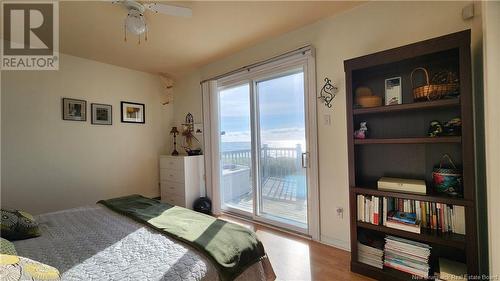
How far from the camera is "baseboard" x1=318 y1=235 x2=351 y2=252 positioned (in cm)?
213

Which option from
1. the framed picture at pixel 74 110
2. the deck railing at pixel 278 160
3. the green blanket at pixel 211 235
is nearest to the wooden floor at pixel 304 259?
the green blanket at pixel 211 235

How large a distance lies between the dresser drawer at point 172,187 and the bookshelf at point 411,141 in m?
2.43

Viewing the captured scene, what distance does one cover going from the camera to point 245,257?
4.19 feet

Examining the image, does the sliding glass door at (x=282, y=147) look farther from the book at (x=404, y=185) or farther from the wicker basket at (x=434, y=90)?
the wicker basket at (x=434, y=90)

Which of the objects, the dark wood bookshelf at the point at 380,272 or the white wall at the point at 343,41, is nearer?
the dark wood bookshelf at the point at 380,272

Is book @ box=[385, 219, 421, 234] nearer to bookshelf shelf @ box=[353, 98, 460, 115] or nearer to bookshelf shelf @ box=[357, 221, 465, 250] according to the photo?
bookshelf shelf @ box=[357, 221, 465, 250]

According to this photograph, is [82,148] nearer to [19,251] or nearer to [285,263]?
[19,251]

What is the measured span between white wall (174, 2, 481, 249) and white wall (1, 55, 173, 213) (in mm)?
2557

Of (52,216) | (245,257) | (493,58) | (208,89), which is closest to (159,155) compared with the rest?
(208,89)

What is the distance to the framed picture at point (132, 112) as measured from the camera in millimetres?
3490

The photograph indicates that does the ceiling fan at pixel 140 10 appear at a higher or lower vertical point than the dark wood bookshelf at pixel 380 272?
higher

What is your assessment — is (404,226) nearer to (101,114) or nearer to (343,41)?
(343,41)
